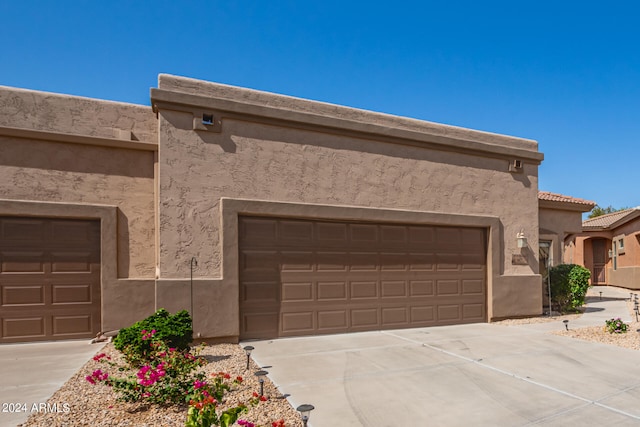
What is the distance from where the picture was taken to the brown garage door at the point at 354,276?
31.7 ft

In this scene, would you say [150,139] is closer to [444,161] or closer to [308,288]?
[308,288]

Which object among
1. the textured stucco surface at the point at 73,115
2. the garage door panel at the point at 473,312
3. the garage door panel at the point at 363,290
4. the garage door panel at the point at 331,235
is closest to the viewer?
the textured stucco surface at the point at 73,115

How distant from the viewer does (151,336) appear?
6.83m

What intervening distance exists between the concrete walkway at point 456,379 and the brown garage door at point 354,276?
70 centimetres

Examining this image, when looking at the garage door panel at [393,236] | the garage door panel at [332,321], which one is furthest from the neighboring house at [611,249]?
the garage door panel at [332,321]

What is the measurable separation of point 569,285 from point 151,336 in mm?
12973

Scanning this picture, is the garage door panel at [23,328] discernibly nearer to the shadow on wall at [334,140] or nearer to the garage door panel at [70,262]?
the garage door panel at [70,262]

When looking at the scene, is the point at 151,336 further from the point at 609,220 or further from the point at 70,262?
the point at 609,220

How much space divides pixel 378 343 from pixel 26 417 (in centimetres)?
633

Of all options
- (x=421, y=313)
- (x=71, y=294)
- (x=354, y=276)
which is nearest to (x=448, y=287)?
(x=421, y=313)

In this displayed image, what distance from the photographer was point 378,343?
9125mm

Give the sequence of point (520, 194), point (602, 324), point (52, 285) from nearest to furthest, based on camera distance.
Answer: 1. point (52, 285)
2. point (602, 324)
3. point (520, 194)

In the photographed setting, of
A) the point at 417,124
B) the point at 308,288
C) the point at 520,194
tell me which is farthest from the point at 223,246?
the point at 520,194

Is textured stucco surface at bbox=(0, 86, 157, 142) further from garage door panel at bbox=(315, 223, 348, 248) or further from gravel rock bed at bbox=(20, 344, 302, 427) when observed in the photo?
gravel rock bed at bbox=(20, 344, 302, 427)
